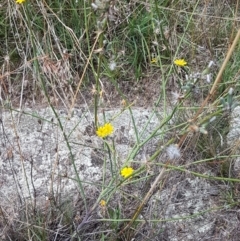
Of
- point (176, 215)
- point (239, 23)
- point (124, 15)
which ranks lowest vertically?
point (176, 215)

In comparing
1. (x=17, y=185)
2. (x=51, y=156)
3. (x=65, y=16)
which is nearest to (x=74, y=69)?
(x=65, y=16)

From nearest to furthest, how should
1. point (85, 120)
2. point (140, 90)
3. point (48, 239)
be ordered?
point (48, 239) → point (85, 120) → point (140, 90)

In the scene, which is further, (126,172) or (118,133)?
(118,133)

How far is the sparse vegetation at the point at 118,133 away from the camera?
1.48 metres

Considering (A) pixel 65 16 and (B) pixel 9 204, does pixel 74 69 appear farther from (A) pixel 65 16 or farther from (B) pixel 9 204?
(B) pixel 9 204

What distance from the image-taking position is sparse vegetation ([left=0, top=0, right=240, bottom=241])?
1483 mm

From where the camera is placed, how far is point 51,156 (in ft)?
6.11

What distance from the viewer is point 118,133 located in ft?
6.41

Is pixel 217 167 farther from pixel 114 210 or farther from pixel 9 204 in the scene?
pixel 9 204

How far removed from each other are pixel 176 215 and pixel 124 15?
0.97 m

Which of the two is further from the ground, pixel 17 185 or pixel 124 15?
pixel 124 15

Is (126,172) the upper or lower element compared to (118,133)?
upper

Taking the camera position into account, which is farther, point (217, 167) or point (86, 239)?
point (217, 167)

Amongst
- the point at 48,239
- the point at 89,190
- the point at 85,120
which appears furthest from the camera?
the point at 85,120
